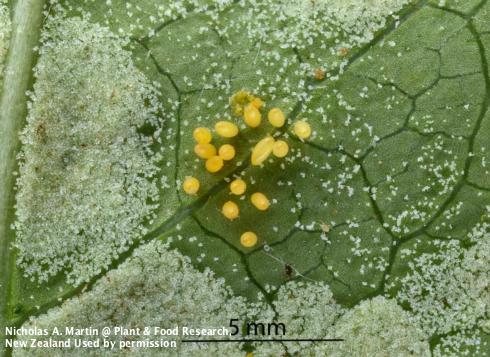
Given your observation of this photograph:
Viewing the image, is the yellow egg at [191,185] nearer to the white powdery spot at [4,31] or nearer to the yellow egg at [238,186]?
the yellow egg at [238,186]

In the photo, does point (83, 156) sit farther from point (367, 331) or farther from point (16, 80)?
point (367, 331)

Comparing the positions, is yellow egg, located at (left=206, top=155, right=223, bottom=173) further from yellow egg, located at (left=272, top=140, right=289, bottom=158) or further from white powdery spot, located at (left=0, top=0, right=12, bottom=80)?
white powdery spot, located at (left=0, top=0, right=12, bottom=80)

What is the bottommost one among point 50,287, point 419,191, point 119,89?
point 50,287

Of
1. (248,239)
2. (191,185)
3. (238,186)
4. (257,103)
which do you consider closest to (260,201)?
(238,186)

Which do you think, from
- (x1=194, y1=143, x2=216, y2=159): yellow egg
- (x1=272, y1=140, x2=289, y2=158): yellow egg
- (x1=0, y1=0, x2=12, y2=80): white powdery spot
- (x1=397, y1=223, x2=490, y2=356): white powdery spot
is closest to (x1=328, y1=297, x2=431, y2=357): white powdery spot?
(x1=397, y1=223, x2=490, y2=356): white powdery spot

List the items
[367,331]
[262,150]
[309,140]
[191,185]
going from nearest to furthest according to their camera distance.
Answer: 1. [262,150]
2. [191,185]
3. [309,140]
4. [367,331]

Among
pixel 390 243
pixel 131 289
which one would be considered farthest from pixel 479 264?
pixel 131 289

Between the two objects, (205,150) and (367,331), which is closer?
(205,150)

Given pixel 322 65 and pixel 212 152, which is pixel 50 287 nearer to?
pixel 212 152
